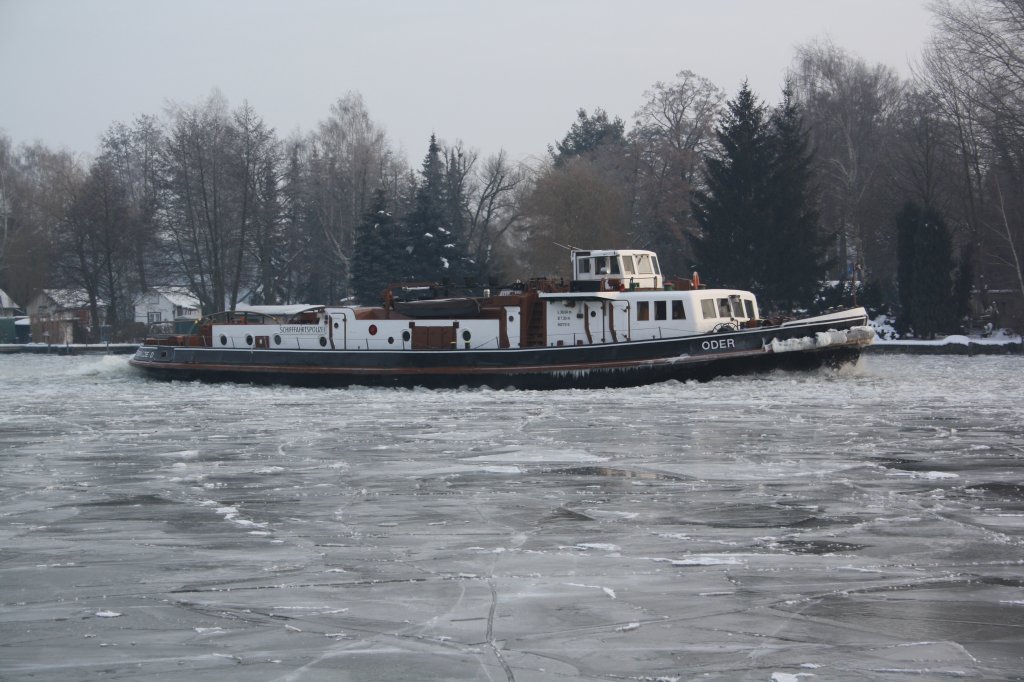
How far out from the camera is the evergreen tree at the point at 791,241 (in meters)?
50.7

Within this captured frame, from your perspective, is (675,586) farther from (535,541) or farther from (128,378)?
(128,378)

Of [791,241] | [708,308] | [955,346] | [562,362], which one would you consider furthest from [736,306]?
[791,241]

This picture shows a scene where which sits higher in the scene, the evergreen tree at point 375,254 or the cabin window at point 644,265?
the evergreen tree at point 375,254

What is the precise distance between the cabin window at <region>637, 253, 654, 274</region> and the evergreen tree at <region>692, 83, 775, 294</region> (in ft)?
60.1

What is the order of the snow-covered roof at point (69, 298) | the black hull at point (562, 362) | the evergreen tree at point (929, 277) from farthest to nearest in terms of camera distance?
the snow-covered roof at point (69, 298), the evergreen tree at point (929, 277), the black hull at point (562, 362)

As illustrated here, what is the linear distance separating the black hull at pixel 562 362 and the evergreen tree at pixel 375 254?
1012 inches

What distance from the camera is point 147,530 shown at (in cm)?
1115

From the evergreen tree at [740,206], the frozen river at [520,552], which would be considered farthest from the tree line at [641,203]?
the frozen river at [520,552]

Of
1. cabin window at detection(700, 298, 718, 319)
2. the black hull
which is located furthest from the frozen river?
cabin window at detection(700, 298, 718, 319)

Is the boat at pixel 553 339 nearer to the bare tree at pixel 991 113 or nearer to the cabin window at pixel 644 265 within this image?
the cabin window at pixel 644 265

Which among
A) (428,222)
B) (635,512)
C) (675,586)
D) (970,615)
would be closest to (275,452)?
(635,512)

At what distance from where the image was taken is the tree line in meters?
49.1

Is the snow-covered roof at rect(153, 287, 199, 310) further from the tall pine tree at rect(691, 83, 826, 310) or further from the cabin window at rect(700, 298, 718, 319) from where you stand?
the cabin window at rect(700, 298, 718, 319)

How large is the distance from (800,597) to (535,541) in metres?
2.84
